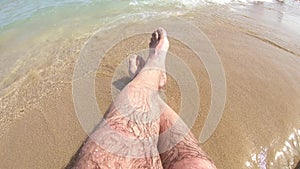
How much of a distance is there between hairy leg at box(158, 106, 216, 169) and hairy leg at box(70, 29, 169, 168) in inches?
3.0

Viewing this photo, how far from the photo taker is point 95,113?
3350 mm

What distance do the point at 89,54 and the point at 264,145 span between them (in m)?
2.61

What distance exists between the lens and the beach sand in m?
2.97

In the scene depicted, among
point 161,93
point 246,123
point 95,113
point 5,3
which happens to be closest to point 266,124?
point 246,123

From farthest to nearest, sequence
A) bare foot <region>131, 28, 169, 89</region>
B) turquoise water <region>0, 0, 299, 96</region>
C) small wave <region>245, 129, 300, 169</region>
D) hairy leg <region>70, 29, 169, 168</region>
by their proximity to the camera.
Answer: turquoise water <region>0, 0, 299, 96</region>, bare foot <region>131, 28, 169, 89</region>, small wave <region>245, 129, 300, 169</region>, hairy leg <region>70, 29, 169, 168</region>

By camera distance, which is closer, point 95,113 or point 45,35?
point 95,113

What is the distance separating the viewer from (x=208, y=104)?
346 centimetres

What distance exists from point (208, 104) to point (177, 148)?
1.17 m

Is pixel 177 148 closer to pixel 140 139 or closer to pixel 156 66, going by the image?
pixel 140 139

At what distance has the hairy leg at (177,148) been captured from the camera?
2225 mm

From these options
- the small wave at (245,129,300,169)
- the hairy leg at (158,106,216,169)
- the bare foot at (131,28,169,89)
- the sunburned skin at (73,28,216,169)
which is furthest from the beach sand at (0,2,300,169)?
the sunburned skin at (73,28,216,169)

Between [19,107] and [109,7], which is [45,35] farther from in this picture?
[19,107]

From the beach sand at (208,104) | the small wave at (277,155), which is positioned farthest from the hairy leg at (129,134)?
the small wave at (277,155)

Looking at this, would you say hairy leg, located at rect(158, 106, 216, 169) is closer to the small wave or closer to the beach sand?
the beach sand
